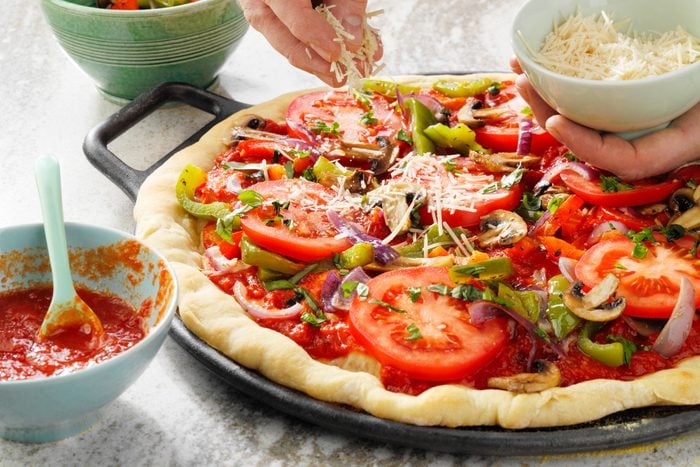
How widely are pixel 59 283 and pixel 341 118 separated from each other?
190 centimetres

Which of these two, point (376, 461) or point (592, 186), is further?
point (592, 186)

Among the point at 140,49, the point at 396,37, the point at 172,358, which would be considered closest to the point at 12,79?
the point at 140,49

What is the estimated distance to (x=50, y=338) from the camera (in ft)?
9.76

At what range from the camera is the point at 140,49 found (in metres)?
4.91

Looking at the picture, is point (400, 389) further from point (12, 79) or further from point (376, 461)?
point (12, 79)

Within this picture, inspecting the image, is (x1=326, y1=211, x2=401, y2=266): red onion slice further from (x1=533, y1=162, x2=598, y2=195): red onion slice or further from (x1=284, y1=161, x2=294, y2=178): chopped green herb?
(x1=533, y1=162, x2=598, y2=195): red onion slice

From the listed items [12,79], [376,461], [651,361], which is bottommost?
[12,79]

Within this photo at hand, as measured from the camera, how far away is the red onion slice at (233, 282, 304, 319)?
3361mm

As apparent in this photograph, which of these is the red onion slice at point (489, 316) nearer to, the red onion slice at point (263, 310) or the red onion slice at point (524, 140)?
the red onion slice at point (263, 310)

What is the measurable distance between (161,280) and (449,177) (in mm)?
1388

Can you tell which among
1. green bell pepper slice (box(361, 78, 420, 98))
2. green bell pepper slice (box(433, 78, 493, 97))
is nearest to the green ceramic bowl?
green bell pepper slice (box(361, 78, 420, 98))

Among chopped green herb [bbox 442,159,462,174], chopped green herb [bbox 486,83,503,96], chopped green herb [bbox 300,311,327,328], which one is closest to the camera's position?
chopped green herb [bbox 300,311,327,328]

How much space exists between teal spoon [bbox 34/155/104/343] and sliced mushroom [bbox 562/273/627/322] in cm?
157

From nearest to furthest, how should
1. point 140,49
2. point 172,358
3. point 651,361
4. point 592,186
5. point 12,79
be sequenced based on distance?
point 651,361 → point 172,358 → point 592,186 → point 140,49 → point 12,79
